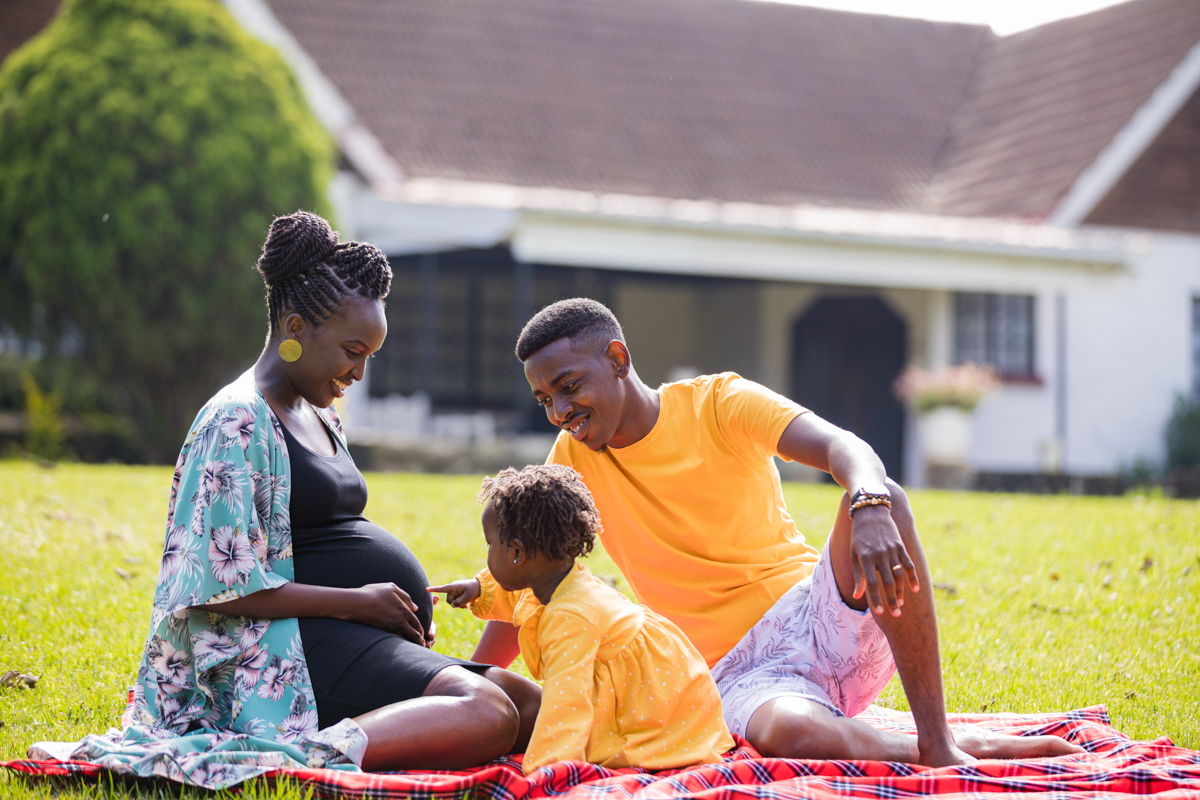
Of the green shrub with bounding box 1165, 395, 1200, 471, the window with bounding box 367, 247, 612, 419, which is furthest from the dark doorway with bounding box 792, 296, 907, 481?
the green shrub with bounding box 1165, 395, 1200, 471

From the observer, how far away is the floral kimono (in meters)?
2.69

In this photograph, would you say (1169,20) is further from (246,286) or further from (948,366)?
(246,286)

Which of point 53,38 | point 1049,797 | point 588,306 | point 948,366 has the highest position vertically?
point 53,38

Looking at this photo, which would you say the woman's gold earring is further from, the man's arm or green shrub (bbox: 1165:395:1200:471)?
green shrub (bbox: 1165:395:1200:471)

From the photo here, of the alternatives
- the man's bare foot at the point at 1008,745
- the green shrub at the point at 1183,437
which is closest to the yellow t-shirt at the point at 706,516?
the man's bare foot at the point at 1008,745

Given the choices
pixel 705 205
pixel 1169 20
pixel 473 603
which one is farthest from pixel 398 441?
pixel 1169 20

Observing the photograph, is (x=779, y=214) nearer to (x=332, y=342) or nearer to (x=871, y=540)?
(x=332, y=342)

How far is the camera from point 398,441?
11.6 m

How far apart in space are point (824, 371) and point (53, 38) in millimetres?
10224

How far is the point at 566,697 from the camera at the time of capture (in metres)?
2.78

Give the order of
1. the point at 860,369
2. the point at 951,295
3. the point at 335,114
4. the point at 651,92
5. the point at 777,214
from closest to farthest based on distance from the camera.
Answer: the point at 335,114 < the point at 777,214 < the point at 951,295 < the point at 860,369 < the point at 651,92

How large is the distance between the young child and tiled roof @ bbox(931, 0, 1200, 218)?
13643 mm

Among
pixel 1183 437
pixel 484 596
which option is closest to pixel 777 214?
pixel 1183 437

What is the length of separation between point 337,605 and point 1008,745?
1793mm
